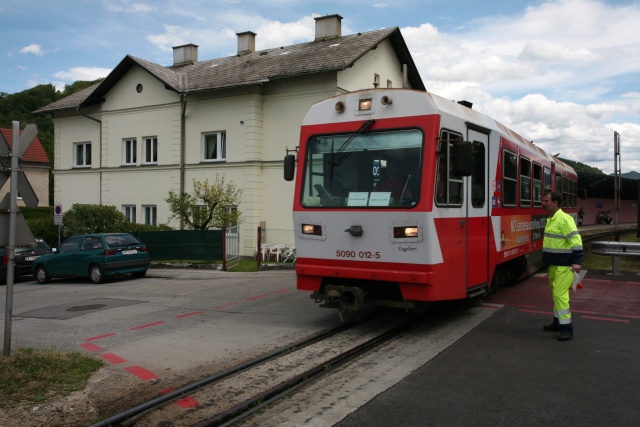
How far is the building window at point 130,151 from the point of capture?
27.1 meters

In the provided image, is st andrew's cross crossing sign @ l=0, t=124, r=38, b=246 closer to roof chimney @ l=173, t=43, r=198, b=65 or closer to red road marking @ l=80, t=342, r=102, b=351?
red road marking @ l=80, t=342, r=102, b=351

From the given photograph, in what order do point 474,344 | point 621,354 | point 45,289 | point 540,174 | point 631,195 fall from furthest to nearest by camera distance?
point 631,195 → point 45,289 → point 540,174 → point 474,344 → point 621,354

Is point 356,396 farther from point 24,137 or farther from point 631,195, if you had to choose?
point 631,195

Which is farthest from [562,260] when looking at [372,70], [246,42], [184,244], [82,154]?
[82,154]

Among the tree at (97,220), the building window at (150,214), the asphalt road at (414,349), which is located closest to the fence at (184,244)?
the tree at (97,220)

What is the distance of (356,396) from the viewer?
5020mm

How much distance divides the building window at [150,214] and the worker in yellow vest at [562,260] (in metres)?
21.7

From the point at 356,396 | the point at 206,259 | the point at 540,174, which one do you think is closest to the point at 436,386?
the point at 356,396

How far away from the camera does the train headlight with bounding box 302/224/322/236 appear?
7617 millimetres

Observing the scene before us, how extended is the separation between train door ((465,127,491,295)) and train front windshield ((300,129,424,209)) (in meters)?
1.23

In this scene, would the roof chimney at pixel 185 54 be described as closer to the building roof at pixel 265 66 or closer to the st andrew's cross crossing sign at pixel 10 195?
the building roof at pixel 265 66

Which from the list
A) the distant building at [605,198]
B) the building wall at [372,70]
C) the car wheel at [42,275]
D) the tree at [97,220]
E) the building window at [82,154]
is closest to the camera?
the car wheel at [42,275]

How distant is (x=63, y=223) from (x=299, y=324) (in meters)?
18.5

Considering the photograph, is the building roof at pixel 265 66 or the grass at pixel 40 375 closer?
the grass at pixel 40 375
